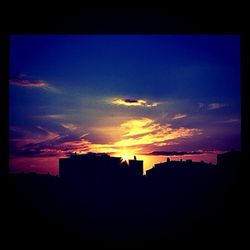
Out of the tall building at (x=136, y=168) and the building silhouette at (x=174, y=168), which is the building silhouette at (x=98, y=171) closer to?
the tall building at (x=136, y=168)

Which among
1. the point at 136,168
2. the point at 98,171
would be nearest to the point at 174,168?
the point at 136,168

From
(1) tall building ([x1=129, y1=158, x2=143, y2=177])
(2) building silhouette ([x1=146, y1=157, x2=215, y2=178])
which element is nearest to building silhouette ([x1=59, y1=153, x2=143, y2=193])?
(1) tall building ([x1=129, y1=158, x2=143, y2=177])

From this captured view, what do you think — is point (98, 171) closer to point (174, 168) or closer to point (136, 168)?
point (136, 168)

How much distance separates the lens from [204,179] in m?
2.09

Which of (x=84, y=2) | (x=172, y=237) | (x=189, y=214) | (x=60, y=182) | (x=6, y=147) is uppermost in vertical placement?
(x=84, y=2)

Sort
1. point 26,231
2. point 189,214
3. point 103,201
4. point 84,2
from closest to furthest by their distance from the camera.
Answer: point 84,2 < point 26,231 < point 189,214 < point 103,201

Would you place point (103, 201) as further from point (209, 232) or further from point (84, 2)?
point (84, 2)

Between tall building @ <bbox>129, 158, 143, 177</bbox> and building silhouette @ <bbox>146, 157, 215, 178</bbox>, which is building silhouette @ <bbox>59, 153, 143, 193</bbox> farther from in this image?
building silhouette @ <bbox>146, 157, 215, 178</bbox>

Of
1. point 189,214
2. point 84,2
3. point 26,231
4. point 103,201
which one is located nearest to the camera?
point 84,2

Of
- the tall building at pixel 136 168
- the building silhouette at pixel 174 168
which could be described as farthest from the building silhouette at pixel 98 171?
the building silhouette at pixel 174 168

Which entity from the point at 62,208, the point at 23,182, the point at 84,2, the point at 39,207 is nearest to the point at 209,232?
the point at 62,208

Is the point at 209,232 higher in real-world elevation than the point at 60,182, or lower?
lower

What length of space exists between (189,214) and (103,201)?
2.09 ft

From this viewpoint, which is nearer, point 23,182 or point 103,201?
point 23,182
